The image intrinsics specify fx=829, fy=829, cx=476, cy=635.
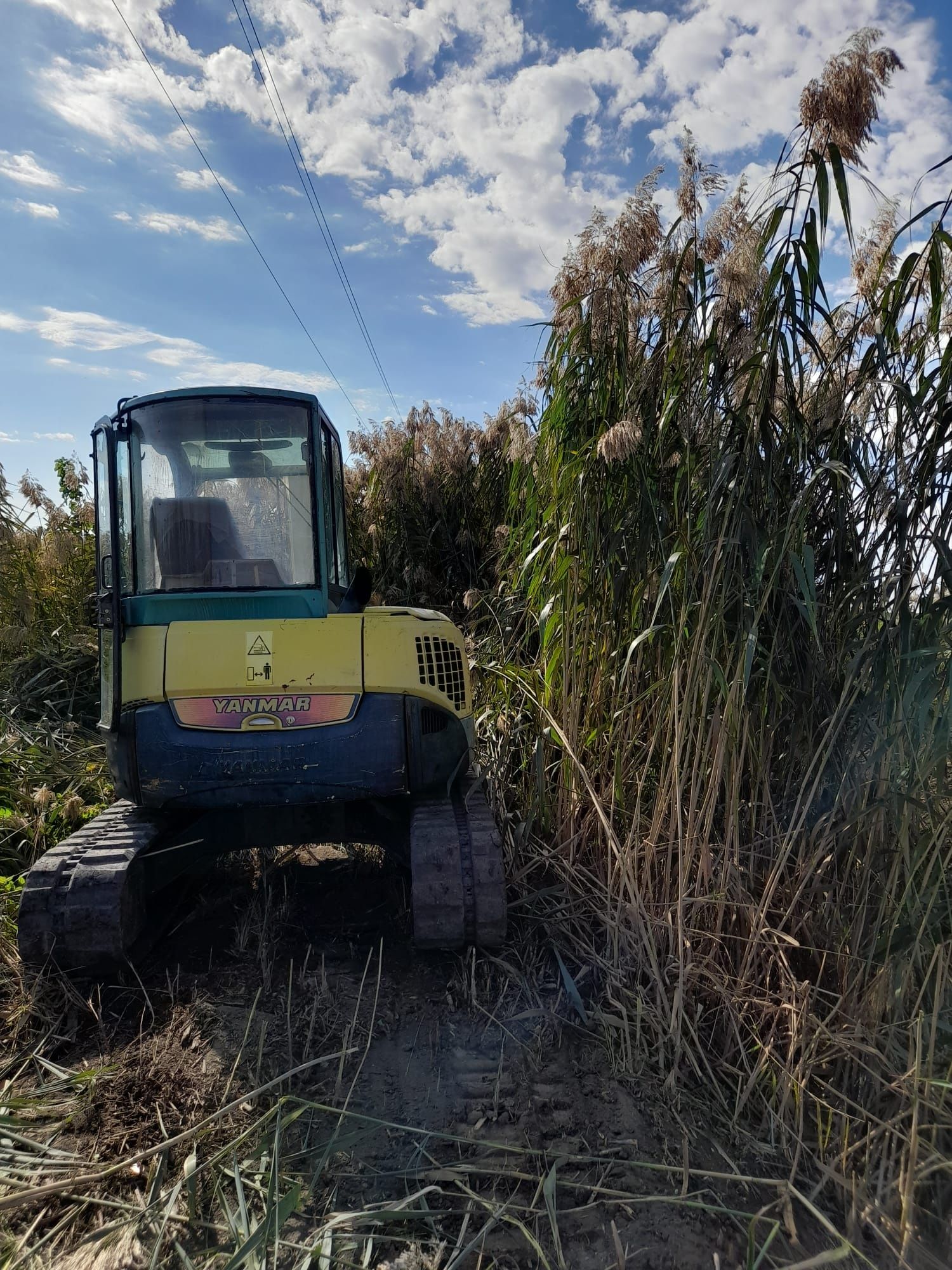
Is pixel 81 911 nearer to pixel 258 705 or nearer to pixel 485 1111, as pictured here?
pixel 258 705

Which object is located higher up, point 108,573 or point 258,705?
point 108,573

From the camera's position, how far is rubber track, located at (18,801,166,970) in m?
2.94

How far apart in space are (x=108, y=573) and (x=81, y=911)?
4.39 ft

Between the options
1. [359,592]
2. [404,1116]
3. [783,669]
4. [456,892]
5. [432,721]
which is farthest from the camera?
[359,592]

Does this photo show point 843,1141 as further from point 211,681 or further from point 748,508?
point 211,681

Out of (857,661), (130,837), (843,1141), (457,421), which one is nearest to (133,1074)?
(130,837)

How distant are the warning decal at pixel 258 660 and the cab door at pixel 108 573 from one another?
50cm

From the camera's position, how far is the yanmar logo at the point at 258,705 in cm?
321

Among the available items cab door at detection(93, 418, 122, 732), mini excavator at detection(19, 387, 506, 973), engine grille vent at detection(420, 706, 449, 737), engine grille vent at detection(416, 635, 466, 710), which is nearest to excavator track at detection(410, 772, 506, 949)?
mini excavator at detection(19, 387, 506, 973)

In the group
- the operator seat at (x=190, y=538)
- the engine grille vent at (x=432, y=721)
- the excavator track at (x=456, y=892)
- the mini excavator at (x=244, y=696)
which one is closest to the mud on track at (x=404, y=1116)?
the excavator track at (x=456, y=892)

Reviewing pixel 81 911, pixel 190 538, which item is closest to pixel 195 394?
pixel 190 538

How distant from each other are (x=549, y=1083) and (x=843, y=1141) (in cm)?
80

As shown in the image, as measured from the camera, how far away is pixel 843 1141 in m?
2.08

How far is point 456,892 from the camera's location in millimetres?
2984
